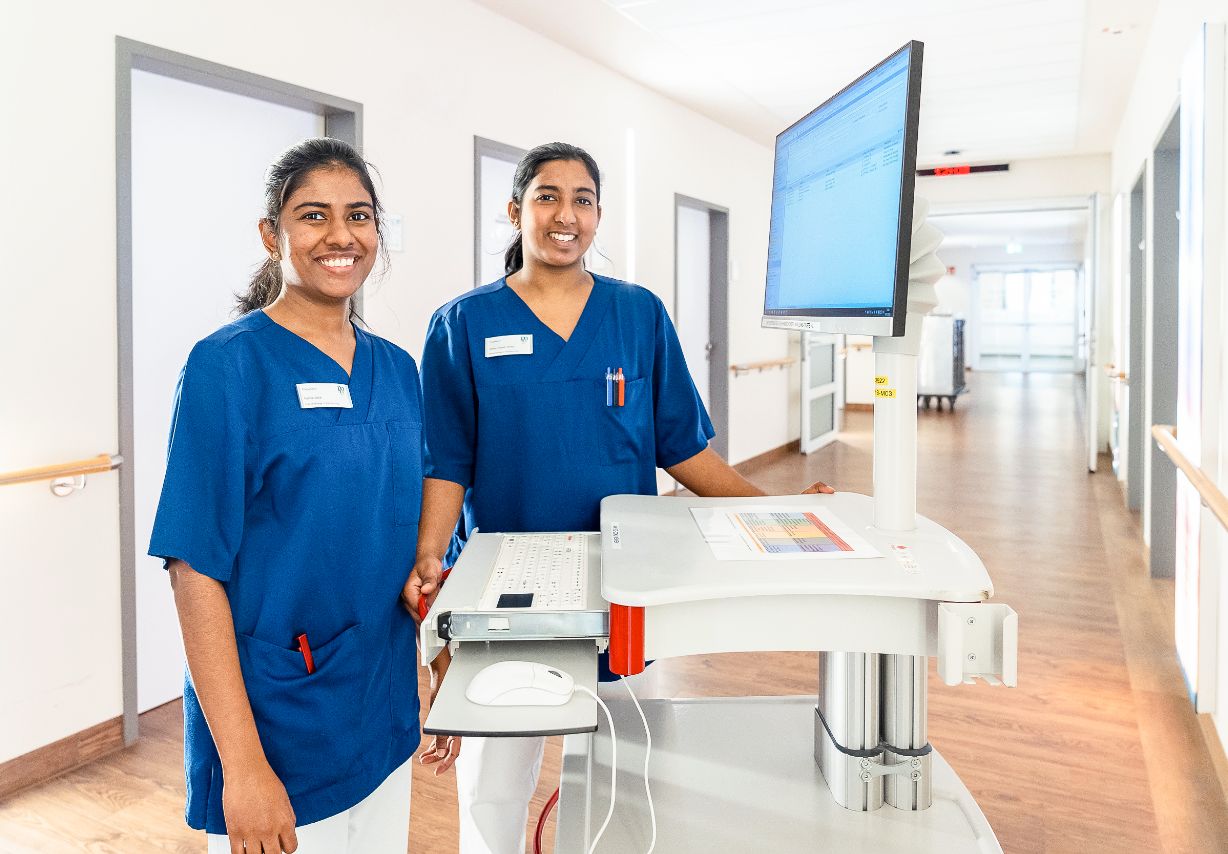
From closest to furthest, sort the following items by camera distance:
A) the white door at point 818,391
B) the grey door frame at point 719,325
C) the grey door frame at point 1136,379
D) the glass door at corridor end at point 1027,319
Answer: the grey door frame at point 1136,379
the grey door frame at point 719,325
the white door at point 818,391
the glass door at corridor end at point 1027,319

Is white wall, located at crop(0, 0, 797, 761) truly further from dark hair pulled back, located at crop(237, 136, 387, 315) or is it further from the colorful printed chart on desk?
the colorful printed chart on desk

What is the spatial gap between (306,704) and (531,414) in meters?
0.63

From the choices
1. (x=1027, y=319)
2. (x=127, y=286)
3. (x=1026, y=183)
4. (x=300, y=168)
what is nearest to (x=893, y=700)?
(x=300, y=168)

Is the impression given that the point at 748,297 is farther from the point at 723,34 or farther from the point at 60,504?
the point at 60,504

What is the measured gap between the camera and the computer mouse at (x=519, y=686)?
2.98ft

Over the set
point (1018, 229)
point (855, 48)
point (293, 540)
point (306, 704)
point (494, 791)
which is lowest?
point (494, 791)

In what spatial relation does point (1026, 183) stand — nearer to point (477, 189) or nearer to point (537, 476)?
point (477, 189)

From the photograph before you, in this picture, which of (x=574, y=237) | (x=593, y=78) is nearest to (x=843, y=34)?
(x=593, y=78)

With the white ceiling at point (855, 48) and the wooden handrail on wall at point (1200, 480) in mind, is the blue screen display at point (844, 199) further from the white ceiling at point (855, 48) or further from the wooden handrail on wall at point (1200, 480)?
the white ceiling at point (855, 48)

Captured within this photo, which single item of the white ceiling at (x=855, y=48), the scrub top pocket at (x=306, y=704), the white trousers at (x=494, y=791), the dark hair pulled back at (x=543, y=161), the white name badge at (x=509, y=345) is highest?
the white ceiling at (x=855, y=48)

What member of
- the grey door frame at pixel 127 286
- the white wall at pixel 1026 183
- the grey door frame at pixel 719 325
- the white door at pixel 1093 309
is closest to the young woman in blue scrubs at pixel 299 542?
the grey door frame at pixel 127 286

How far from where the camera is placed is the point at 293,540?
1160 mm

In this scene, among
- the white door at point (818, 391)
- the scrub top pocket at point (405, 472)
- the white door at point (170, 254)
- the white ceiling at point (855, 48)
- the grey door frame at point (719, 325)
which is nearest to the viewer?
the scrub top pocket at point (405, 472)

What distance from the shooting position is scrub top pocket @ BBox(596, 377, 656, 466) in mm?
1661
